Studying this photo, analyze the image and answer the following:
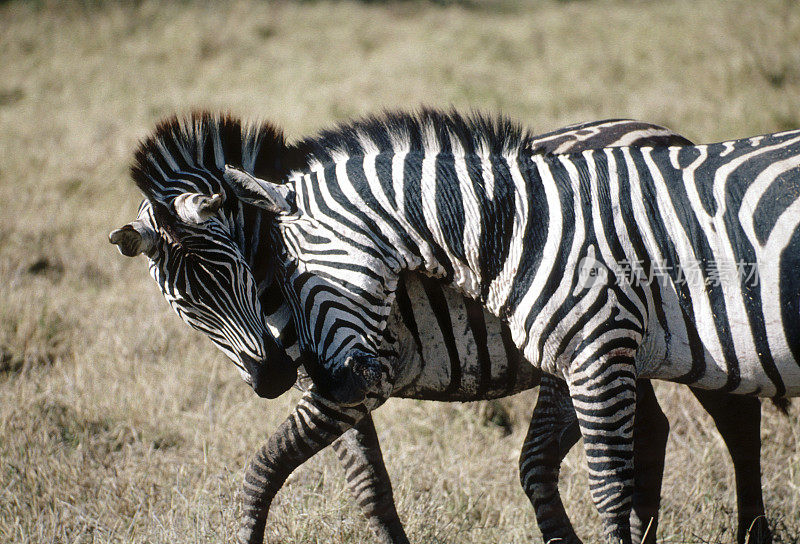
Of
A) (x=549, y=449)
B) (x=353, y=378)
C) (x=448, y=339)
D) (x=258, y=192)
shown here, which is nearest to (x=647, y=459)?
(x=549, y=449)

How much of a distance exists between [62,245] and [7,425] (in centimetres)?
326

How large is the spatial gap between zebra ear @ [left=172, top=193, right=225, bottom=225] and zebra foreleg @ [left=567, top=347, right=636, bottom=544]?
1.39 meters

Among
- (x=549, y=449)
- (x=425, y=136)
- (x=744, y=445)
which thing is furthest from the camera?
(x=744, y=445)

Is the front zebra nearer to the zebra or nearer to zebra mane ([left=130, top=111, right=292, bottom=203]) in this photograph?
the zebra

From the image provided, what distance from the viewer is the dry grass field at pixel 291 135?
3441mm

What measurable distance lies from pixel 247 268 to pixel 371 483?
111cm

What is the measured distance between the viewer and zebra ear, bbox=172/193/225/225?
2562mm

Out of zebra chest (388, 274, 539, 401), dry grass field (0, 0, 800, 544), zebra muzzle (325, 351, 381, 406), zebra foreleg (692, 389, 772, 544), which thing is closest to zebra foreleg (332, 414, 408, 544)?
dry grass field (0, 0, 800, 544)

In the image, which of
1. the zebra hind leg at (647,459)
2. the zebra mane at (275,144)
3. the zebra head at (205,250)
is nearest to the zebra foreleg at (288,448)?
the zebra head at (205,250)

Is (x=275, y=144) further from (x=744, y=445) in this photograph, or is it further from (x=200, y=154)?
(x=744, y=445)

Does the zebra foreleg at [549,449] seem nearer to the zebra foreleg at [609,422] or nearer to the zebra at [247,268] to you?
the zebra at [247,268]

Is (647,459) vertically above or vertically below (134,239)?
below

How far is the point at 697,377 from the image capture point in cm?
246

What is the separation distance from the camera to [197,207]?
2.56 metres
